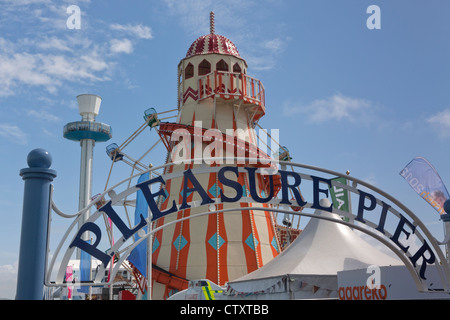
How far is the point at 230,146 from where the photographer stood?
23.0 m

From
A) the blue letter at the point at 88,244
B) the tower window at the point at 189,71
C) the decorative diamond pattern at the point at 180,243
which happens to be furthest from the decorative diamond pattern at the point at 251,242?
the blue letter at the point at 88,244

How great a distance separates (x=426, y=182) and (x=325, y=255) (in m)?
5.48

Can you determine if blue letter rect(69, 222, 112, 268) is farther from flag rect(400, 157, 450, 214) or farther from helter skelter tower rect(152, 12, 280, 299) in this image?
flag rect(400, 157, 450, 214)

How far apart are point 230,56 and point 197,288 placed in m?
13.6

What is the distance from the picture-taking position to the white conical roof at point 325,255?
1478 centimetres

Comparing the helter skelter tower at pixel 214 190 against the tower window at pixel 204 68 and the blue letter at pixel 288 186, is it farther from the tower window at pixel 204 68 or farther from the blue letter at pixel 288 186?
the blue letter at pixel 288 186

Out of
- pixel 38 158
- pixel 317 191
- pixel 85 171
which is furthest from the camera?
pixel 85 171

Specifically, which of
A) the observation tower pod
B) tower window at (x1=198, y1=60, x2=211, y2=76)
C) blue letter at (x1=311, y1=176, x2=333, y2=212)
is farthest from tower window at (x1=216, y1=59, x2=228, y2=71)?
the observation tower pod

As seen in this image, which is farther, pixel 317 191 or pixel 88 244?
pixel 317 191

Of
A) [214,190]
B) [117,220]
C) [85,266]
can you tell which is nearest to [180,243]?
[214,190]

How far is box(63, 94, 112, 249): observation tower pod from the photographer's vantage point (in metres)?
54.4

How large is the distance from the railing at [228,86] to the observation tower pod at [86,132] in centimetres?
3238

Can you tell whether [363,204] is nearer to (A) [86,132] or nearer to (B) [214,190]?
(B) [214,190]

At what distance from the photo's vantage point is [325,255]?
15.4 metres
